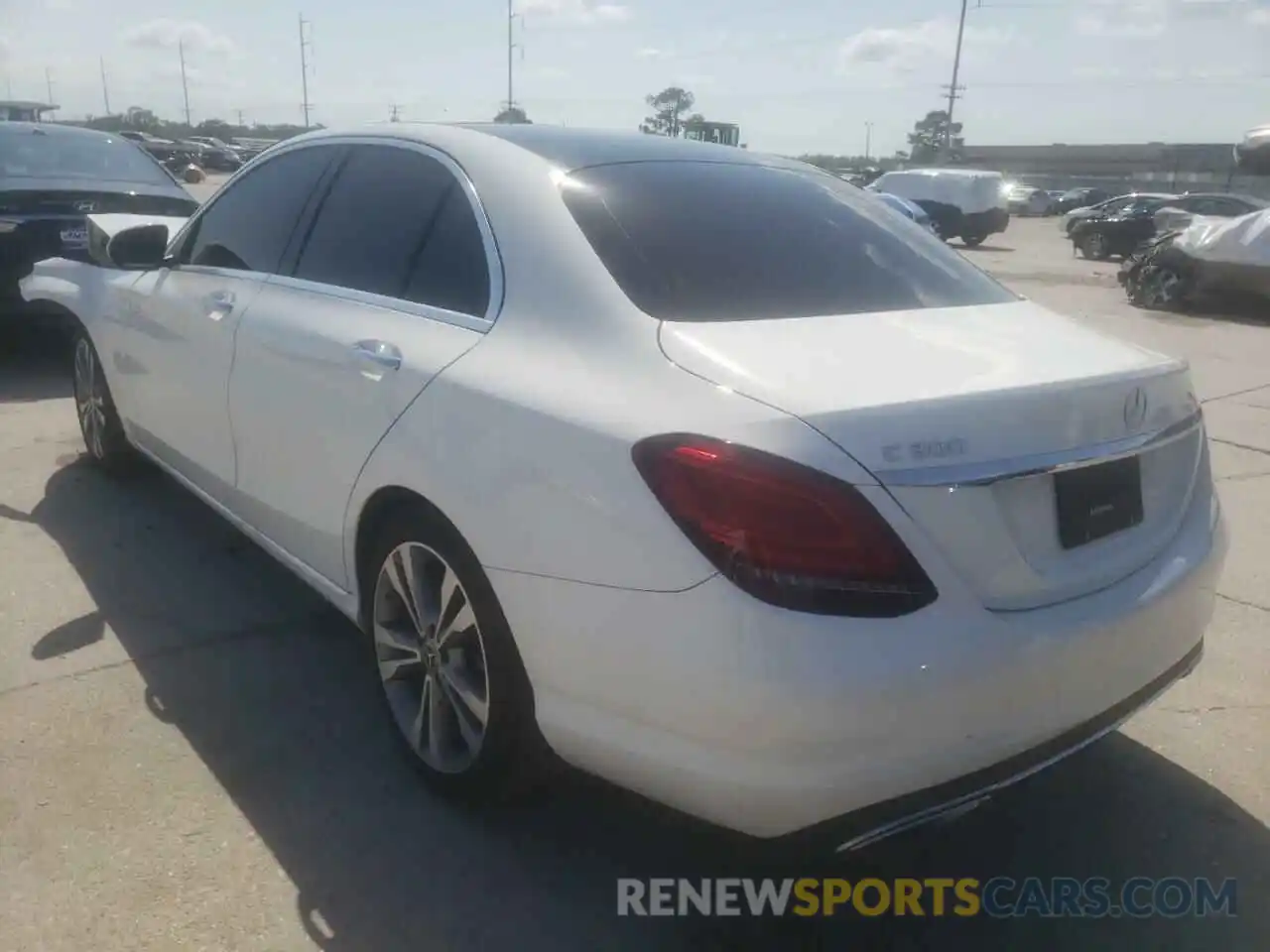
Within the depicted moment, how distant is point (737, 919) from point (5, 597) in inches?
119

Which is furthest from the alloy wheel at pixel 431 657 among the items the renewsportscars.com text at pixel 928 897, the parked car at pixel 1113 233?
the parked car at pixel 1113 233

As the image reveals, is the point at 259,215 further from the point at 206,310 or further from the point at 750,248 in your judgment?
the point at 750,248

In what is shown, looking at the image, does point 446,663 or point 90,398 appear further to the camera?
point 90,398

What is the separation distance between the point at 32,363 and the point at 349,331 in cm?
636

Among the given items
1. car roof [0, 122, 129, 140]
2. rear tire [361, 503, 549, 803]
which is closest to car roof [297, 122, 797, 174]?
rear tire [361, 503, 549, 803]

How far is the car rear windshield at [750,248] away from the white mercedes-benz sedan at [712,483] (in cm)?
1

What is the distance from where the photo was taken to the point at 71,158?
26.6 ft

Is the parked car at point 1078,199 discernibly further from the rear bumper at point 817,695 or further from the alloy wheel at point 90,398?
the rear bumper at point 817,695

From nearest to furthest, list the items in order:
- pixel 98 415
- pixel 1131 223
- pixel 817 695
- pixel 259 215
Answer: pixel 817 695 < pixel 259 215 < pixel 98 415 < pixel 1131 223

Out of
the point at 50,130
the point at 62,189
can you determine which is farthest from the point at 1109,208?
the point at 62,189

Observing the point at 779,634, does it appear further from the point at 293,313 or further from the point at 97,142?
the point at 97,142

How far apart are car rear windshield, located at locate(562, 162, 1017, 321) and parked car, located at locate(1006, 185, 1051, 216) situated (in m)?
47.3

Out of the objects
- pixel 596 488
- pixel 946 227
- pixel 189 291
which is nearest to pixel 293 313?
pixel 189 291

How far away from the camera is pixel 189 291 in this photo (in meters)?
4.04
